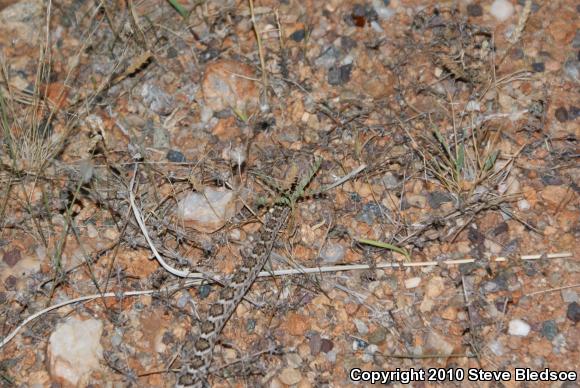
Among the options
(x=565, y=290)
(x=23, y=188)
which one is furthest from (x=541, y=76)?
(x=23, y=188)

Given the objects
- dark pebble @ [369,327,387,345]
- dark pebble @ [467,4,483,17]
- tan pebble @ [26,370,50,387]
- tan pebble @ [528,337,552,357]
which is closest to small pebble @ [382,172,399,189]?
dark pebble @ [369,327,387,345]

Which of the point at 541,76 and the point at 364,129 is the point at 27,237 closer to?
the point at 364,129

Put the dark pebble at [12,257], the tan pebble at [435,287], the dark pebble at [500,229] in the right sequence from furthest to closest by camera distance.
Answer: the dark pebble at [12,257] < the dark pebble at [500,229] < the tan pebble at [435,287]

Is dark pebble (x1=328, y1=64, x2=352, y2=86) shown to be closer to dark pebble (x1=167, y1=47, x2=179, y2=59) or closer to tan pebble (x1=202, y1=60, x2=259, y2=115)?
tan pebble (x1=202, y1=60, x2=259, y2=115)

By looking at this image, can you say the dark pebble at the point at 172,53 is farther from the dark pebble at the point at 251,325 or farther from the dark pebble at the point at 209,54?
the dark pebble at the point at 251,325

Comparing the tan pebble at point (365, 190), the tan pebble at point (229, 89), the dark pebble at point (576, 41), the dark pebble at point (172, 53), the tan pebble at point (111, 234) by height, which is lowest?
the tan pebble at point (111, 234)

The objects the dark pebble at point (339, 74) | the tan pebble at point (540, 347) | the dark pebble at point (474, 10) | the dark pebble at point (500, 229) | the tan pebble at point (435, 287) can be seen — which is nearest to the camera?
the tan pebble at point (540, 347)

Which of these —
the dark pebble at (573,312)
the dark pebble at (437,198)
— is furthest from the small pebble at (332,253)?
the dark pebble at (573,312)
